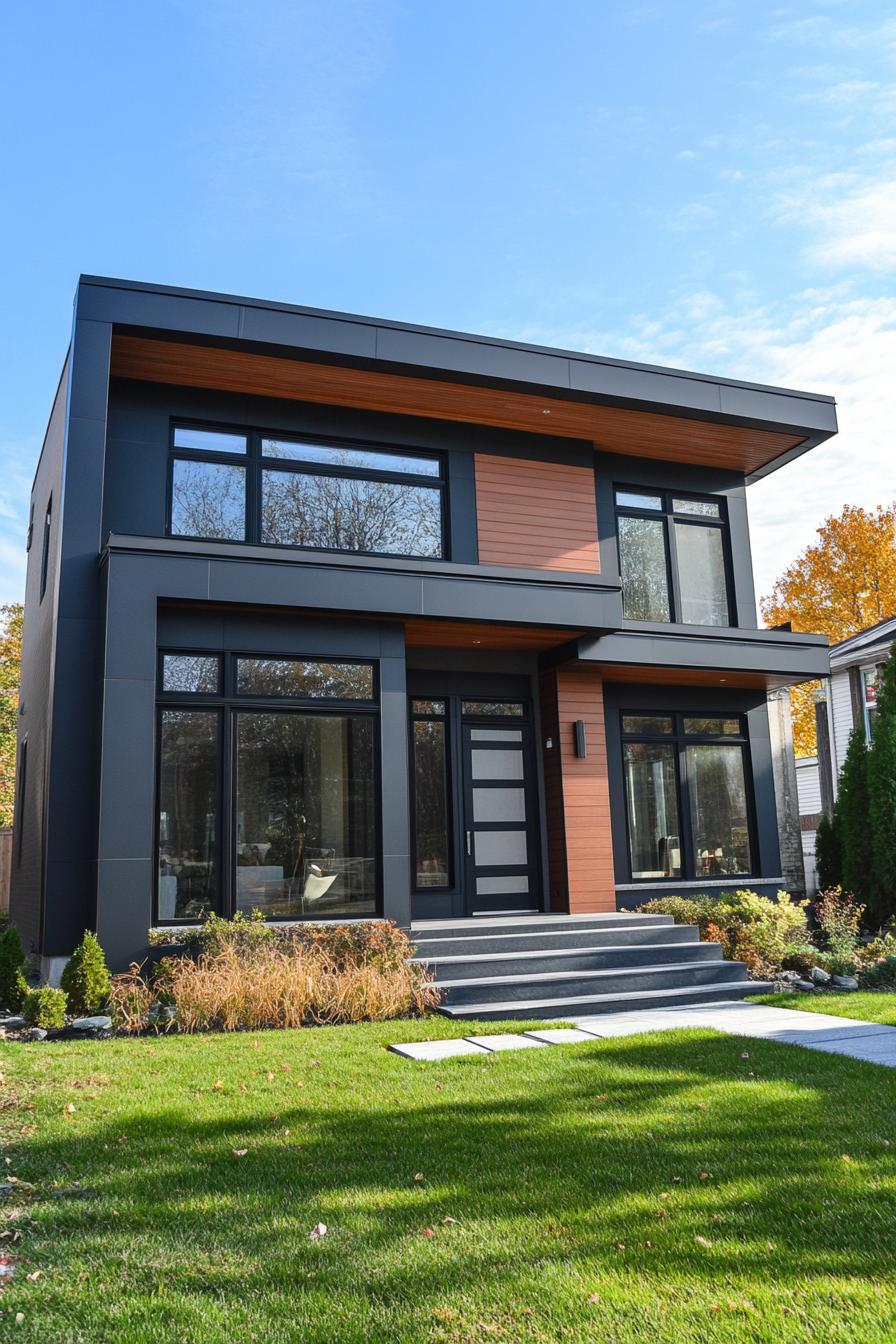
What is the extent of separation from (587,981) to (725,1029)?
5.86ft

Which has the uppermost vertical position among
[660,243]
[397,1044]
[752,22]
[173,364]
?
[752,22]

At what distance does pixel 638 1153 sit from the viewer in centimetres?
429

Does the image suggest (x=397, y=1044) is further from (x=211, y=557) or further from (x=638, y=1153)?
(x=211, y=557)

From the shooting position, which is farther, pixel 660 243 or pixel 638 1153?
pixel 660 243

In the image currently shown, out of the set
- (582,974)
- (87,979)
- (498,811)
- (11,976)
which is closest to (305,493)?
(498,811)

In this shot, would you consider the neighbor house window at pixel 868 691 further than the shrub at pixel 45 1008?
Yes

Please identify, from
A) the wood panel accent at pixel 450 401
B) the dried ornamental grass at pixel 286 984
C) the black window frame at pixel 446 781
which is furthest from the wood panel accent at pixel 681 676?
the dried ornamental grass at pixel 286 984

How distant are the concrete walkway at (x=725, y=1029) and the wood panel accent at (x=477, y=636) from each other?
413cm

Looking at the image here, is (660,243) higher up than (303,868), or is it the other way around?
(660,243)

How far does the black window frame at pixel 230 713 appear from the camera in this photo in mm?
9039

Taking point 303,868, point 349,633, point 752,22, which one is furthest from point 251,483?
point 752,22

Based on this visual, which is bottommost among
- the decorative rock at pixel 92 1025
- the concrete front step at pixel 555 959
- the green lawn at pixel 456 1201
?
the green lawn at pixel 456 1201

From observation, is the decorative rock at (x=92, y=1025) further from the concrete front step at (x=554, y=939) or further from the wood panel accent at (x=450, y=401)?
the wood panel accent at (x=450, y=401)

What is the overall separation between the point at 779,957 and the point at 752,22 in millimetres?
9486
